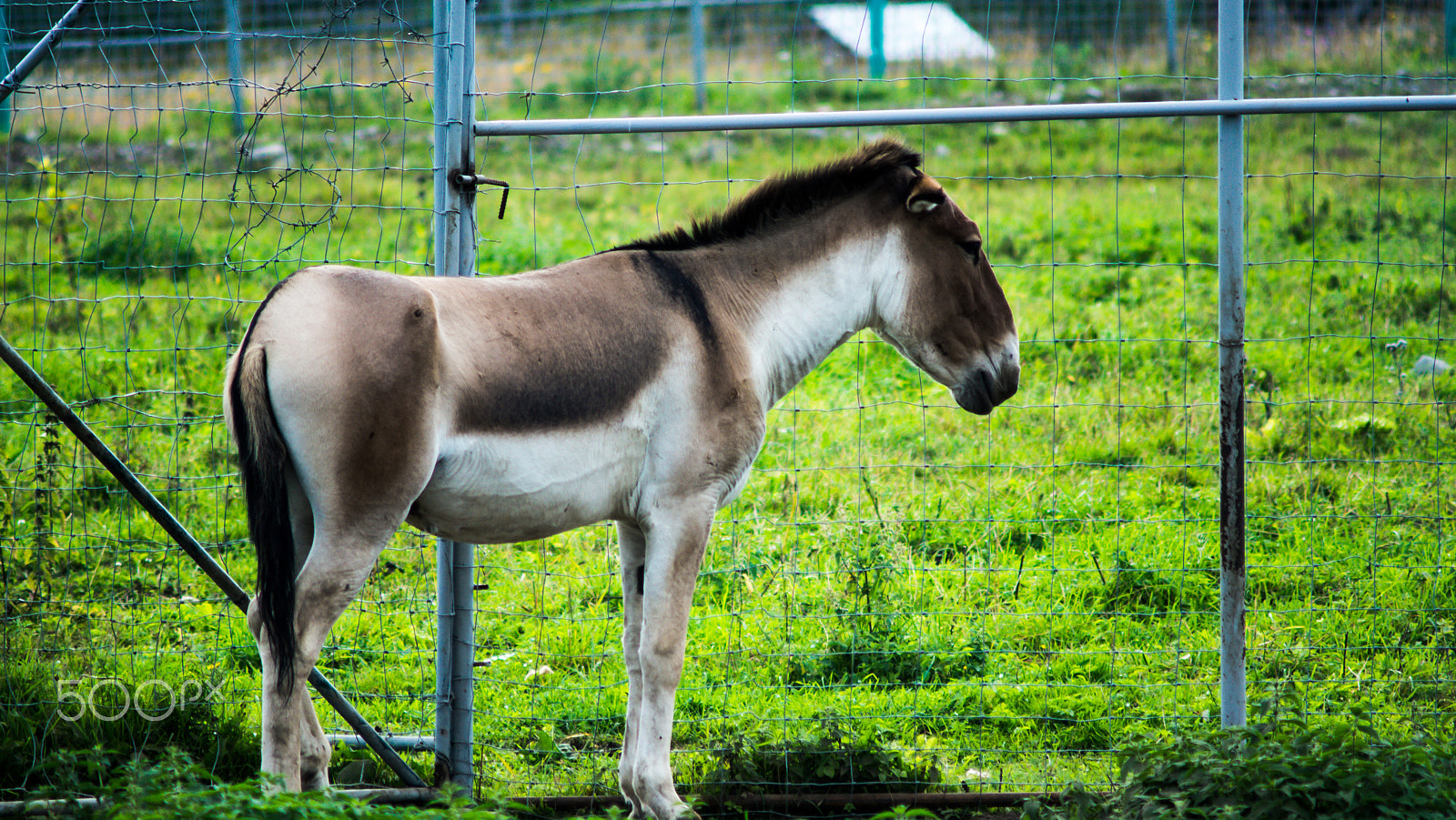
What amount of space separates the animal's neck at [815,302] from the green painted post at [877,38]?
10.2 m

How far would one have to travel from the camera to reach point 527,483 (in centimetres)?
313

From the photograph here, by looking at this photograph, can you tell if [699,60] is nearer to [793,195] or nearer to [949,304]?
[793,195]

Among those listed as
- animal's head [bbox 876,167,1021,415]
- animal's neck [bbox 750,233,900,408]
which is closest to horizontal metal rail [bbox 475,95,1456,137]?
animal's head [bbox 876,167,1021,415]

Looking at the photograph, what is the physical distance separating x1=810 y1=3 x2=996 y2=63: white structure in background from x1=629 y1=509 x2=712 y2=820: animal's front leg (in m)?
11.4

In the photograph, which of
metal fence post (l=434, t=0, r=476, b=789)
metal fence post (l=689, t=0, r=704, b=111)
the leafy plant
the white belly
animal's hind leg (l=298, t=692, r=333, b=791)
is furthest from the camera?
metal fence post (l=689, t=0, r=704, b=111)

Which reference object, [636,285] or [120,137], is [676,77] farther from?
[636,285]

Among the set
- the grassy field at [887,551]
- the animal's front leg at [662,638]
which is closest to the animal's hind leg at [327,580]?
the grassy field at [887,551]

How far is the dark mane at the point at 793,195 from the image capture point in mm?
3689

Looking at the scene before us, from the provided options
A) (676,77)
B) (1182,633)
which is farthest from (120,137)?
(1182,633)

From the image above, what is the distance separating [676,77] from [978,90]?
154 inches

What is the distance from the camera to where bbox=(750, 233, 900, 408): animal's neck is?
11.9 feet

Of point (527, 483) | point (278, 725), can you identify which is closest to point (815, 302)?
point (527, 483)

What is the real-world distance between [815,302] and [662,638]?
1237mm

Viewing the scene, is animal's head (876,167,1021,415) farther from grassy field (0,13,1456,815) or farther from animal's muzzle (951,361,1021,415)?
grassy field (0,13,1456,815)
